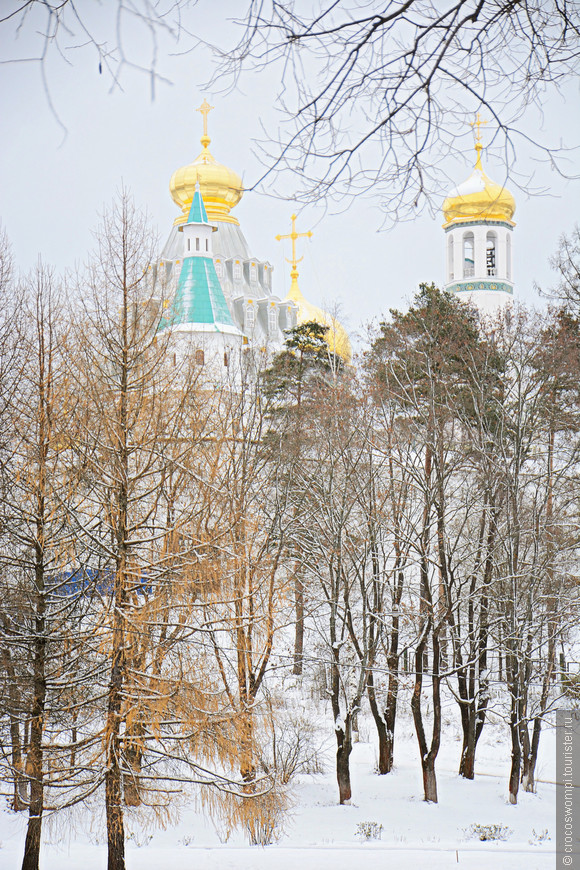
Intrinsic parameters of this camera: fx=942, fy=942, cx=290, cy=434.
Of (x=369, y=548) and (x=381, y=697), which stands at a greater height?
(x=369, y=548)

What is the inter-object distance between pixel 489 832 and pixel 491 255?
36006 millimetres

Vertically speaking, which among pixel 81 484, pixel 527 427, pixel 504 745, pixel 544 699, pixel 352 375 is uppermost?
pixel 352 375

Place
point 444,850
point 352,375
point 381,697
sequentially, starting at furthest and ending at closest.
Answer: point 381,697 < point 352,375 < point 444,850

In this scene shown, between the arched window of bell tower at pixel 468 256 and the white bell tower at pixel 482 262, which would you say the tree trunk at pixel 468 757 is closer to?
the white bell tower at pixel 482 262

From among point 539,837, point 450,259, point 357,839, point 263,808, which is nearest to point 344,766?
point 357,839

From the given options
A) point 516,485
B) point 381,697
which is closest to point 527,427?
point 516,485

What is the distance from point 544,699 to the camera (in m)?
16.6

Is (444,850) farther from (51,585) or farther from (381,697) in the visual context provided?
(381,697)

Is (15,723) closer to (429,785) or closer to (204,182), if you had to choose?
(429,785)

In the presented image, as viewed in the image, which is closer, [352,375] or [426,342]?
[426,342]

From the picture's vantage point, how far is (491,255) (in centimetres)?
4644

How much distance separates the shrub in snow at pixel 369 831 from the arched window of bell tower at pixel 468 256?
35185 mm

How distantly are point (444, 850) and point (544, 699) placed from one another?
4.68m

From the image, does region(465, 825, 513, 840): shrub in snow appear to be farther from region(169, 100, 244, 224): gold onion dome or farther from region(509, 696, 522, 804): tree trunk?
region(169, 100, 244, 224): gold onion dome
